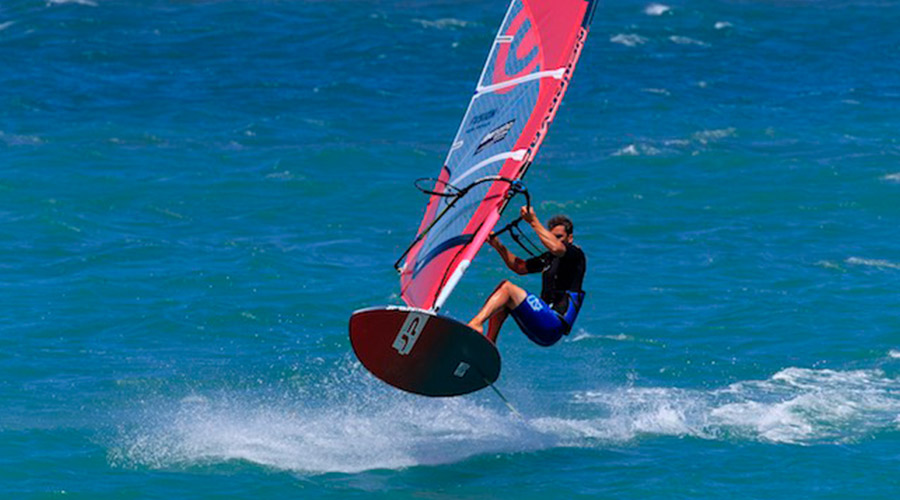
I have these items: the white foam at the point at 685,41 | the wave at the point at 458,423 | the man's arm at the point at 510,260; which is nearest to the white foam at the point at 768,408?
the wave at the point at 458,423

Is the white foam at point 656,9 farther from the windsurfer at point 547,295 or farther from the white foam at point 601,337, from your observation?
the windsurfer at point 547,295

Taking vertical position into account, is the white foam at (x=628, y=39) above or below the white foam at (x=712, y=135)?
below

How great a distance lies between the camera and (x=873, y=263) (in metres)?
26.3

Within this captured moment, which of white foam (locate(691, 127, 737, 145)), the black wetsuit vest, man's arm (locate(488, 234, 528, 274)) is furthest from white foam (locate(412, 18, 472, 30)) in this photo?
the black wetsuit vest

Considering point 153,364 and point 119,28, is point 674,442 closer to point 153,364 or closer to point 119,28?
point 153,364

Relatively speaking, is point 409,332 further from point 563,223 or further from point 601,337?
point 601,337

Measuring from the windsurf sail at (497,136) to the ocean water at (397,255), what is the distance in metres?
2.65

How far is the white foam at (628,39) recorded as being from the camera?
48.2 metres

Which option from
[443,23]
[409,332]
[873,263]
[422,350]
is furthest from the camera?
[443,23]

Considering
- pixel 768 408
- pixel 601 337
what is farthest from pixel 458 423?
pixel 601 337

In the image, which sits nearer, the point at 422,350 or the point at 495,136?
the point at 422,350

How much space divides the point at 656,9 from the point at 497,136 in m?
39.6

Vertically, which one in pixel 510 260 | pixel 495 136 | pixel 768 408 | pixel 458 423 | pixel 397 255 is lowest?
pixel 397 255

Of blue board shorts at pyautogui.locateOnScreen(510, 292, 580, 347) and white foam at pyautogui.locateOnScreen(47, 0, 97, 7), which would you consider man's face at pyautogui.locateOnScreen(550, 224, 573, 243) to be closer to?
blue board shorts at pyautogui.locateOnScreen(510, 292, 580, 347)
